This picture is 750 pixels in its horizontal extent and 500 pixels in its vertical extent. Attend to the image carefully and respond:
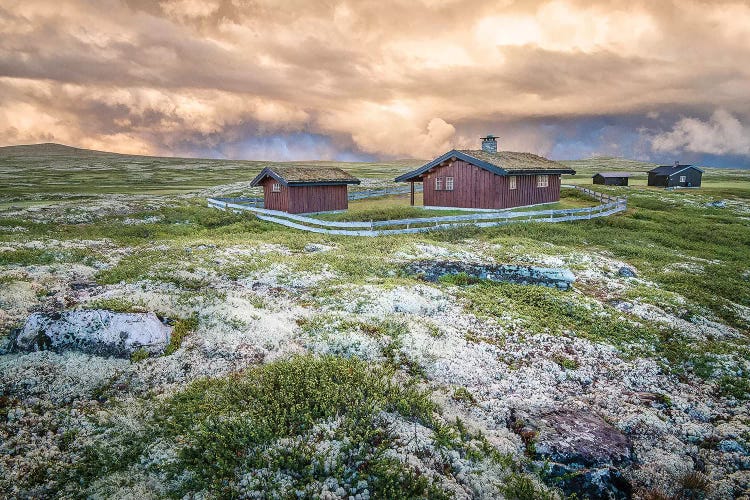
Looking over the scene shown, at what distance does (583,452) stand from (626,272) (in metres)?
16.5

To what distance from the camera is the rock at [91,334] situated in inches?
460

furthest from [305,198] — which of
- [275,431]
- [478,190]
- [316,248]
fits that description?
[275,431]

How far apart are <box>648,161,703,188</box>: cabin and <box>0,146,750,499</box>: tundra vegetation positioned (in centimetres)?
6867

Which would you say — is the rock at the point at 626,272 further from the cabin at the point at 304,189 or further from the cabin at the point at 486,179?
the cabin at the point at 304,189

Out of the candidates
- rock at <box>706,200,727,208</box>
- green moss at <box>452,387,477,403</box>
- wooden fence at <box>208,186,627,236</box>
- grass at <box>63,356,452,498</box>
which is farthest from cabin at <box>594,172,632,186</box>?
grass at <box>63,356,452,498</box>

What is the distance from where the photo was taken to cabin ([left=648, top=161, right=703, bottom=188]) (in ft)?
260

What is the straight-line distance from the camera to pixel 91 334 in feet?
39.0

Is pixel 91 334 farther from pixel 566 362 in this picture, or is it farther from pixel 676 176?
pixel 676 176

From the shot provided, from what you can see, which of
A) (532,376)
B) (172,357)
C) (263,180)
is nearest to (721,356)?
(532,376)

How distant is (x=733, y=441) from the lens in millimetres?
9438

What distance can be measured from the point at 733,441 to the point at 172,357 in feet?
48.4

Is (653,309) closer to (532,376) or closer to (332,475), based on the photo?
(532,376)

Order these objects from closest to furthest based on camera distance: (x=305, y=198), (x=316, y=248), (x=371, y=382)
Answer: (x=371, y=382) → (x=316, y=248) → (x=305, y=198)

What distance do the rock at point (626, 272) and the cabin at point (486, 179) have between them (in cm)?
1792
